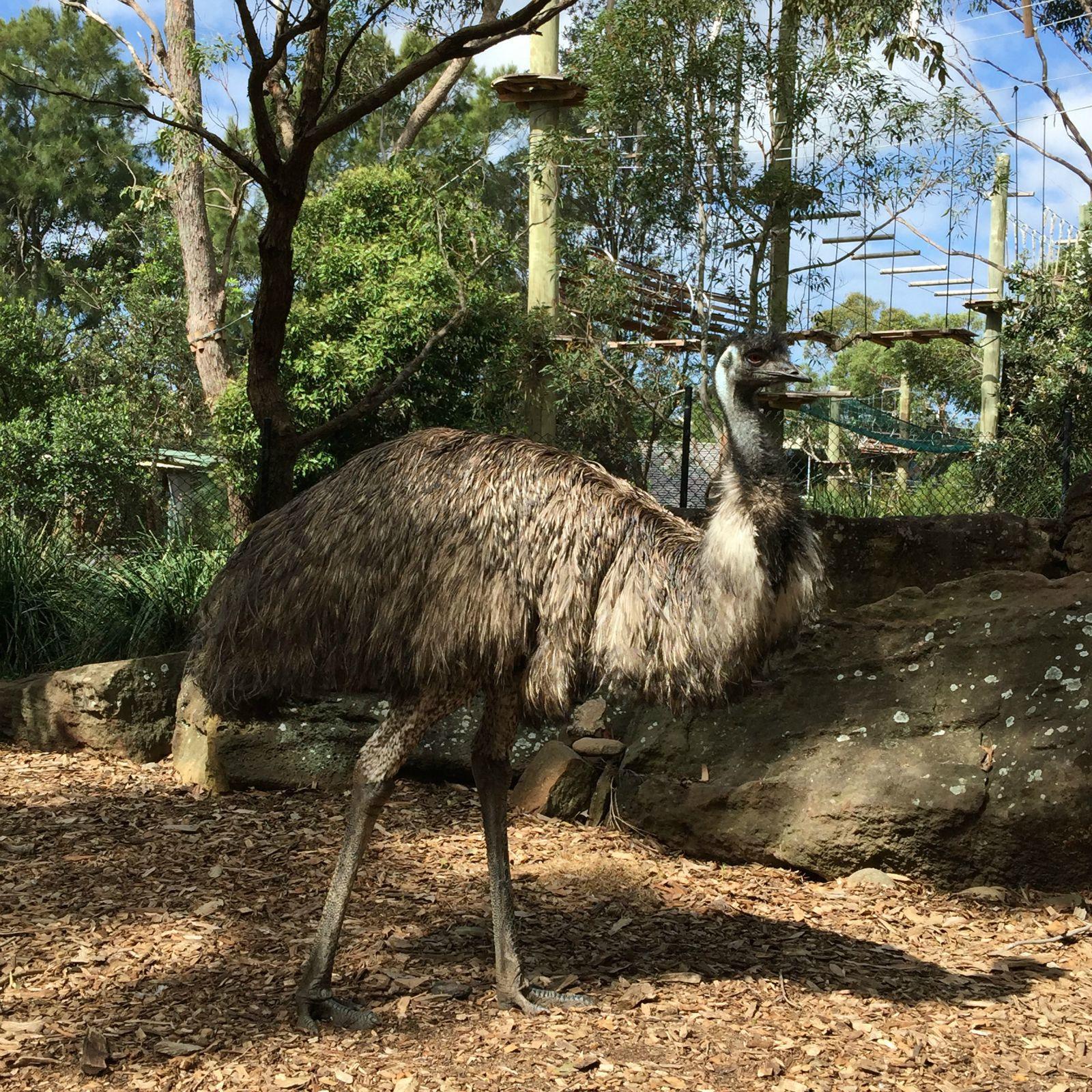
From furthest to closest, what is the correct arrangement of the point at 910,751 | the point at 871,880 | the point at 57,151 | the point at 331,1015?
the point at 57,151, the point at 910,751, the point at 871,880, the point at 331,1015

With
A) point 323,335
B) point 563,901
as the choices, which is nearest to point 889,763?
point 563,901

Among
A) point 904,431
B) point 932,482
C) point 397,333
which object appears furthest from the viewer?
point 904,431

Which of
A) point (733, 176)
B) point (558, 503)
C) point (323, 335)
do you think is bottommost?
point (558, 503)

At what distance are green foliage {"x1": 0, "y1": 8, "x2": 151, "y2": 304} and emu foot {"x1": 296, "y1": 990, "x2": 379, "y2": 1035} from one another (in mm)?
27177

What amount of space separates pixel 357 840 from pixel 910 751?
2.54 m

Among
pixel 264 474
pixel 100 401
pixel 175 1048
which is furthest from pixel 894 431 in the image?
pixel 175 1048

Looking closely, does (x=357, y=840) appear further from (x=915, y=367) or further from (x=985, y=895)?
(x=915, y=367)

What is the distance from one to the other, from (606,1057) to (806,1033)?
25.6 inches

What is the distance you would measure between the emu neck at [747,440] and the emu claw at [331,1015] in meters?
1.91

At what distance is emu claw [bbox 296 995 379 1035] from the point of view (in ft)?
11.7

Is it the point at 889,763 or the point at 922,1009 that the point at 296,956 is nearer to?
the point at 922,1009

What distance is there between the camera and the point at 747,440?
11.5 feet

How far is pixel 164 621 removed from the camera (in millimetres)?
7488

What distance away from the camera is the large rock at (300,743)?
5.88 metres
